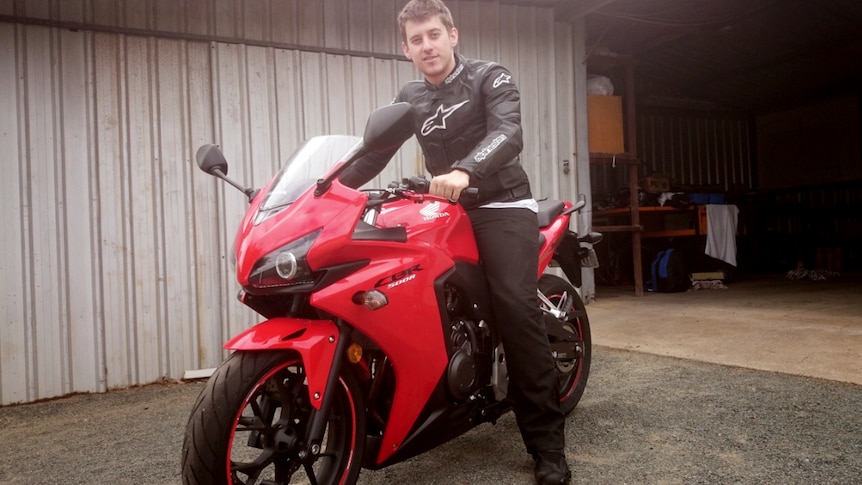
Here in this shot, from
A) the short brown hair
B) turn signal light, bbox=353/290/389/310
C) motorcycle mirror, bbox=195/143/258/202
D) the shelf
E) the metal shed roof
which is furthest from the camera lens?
the shelf

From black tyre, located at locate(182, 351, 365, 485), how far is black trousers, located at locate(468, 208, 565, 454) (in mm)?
714

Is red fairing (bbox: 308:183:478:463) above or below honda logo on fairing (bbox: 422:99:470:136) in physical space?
below

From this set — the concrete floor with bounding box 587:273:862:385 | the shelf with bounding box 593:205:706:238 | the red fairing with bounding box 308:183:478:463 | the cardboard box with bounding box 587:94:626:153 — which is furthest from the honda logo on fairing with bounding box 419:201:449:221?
the shelf with bounding box 593:205:706:238

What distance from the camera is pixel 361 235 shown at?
204 centimetres

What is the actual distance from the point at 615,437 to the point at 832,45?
1171 cm

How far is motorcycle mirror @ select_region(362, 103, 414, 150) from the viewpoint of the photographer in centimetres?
185

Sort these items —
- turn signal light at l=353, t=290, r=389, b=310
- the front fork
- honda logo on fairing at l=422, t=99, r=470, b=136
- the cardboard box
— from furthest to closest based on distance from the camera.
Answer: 1. the cardboard box
2. honda logo on fairing at l=422, t=99, r=470, b=136
3. turn signal light at l=353, t=290, r=389, b=310
4. the front fork

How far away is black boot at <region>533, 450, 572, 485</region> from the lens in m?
2.31

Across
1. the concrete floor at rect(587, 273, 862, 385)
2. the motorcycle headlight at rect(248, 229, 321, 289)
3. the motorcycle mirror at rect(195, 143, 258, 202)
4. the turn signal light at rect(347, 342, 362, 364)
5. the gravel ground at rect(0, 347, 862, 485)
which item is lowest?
the gravel ground at rect(0, 347, 862, 485)

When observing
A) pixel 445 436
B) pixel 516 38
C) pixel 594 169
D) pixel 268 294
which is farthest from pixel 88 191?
pixel 594 169

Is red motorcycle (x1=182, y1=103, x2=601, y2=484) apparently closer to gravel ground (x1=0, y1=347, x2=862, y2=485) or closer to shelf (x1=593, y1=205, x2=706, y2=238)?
gravel ground (x1=0, y1=347, x2=862, y2=485)

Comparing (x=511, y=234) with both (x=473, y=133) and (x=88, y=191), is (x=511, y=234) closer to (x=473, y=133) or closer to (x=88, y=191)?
(x=473, y=133)

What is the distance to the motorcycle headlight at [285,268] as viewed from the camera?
6.08ft

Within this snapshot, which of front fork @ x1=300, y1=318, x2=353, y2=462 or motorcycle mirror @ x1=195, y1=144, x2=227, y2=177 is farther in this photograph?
motorcycle mirror @ x1=195, y1=144, x2=227, y2=177
